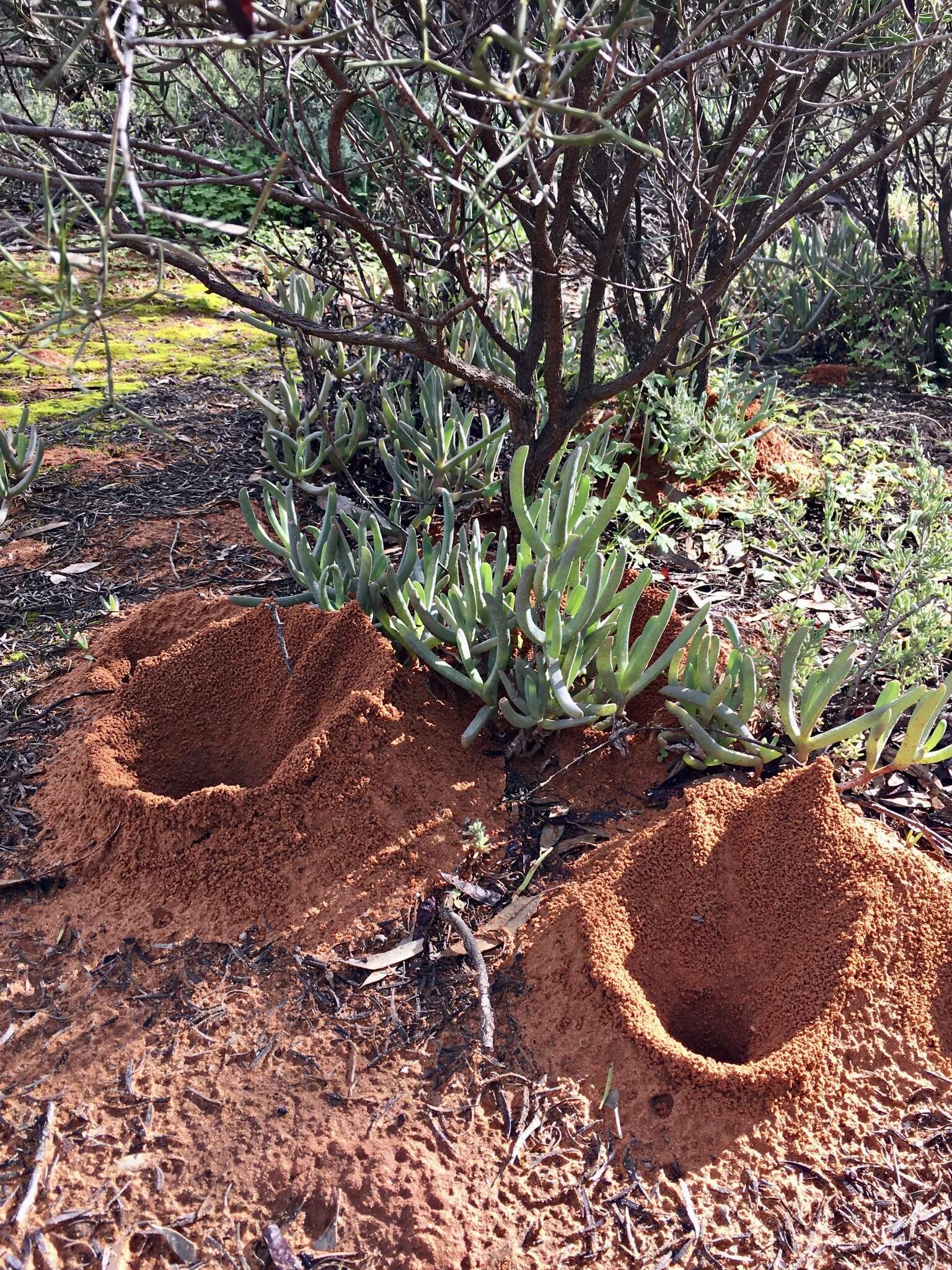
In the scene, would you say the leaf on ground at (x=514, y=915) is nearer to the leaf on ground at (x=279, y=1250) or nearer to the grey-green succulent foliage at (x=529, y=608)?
the grey-green succulent foliage at (x=529, y=608)

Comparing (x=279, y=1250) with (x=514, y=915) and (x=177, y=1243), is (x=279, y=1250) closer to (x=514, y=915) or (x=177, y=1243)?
(x=177, y=1243)

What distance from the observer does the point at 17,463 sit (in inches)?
142

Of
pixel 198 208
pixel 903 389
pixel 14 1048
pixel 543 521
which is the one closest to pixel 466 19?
pixel 543 521

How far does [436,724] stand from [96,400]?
2.93m

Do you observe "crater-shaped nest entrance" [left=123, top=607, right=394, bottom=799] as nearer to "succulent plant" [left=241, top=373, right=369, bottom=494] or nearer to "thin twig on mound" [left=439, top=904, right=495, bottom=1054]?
"thin twig on mound" [left=439, top=904, right=495, bottom=1054]

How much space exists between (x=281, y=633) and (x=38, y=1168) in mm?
1337

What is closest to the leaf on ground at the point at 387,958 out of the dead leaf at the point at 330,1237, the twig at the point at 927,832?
the dead leaf at the point at 330,1237

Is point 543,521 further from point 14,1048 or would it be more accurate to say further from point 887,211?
point 887,211

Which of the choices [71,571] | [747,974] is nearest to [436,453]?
[71,571]

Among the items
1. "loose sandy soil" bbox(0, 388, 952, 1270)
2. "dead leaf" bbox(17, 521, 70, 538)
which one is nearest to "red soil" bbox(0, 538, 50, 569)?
"dead leaf" bbox(17, 521, 70, 538)

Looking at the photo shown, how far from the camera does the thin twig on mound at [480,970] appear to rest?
2051 mm

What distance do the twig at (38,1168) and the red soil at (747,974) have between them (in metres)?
0.91

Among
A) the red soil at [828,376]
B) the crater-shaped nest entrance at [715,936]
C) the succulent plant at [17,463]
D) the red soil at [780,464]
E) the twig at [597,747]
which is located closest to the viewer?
the crater-shaped nest entrance at [715,936]

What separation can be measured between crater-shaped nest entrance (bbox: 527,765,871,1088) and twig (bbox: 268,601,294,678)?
Result: 3.11 ft
